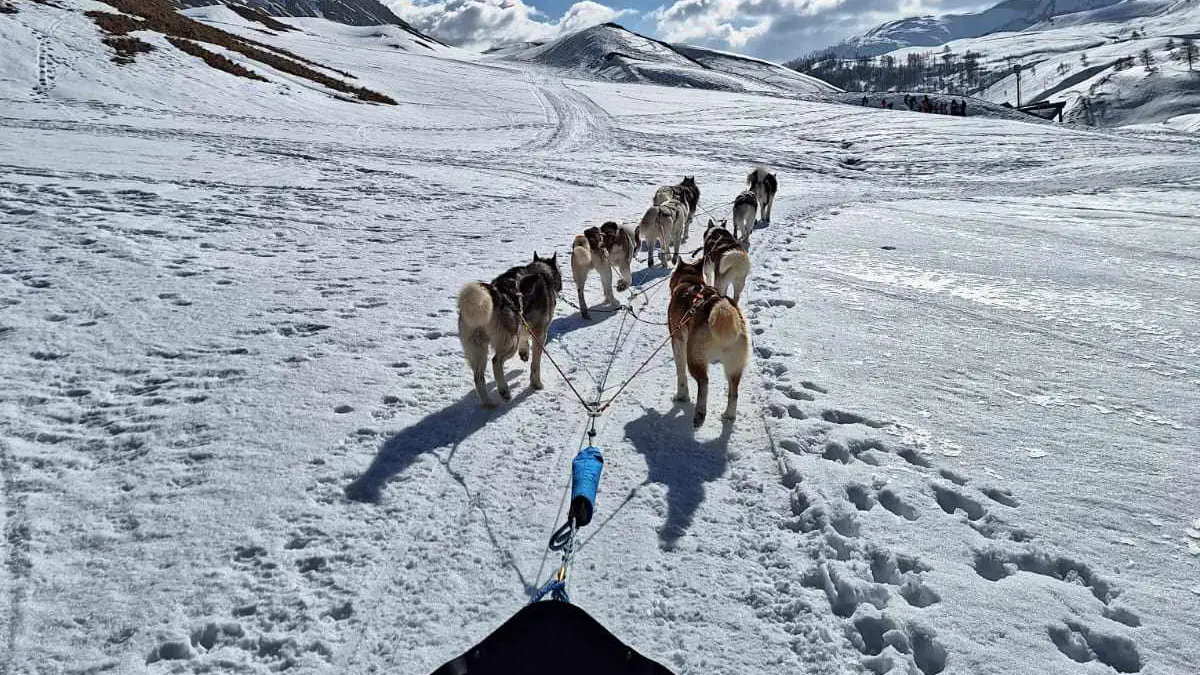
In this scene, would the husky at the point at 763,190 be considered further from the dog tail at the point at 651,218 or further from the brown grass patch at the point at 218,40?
Result: the brown grass patch at the point at 218,40

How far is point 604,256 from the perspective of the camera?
7820 mm

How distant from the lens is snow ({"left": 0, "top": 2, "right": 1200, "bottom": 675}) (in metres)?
2.94

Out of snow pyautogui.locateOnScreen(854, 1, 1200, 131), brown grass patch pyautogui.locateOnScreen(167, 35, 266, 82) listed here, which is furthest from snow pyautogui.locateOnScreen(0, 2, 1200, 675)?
snow pyautogui.locateOnScreen(854, 1, 1200, 131)

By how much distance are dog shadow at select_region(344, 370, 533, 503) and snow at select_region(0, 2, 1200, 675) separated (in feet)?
0.09

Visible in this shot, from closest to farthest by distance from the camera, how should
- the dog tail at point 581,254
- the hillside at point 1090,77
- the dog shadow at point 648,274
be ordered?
the dog tail at point 581,254
the dog shadow at point 648,274
the hillside at point 1090,77

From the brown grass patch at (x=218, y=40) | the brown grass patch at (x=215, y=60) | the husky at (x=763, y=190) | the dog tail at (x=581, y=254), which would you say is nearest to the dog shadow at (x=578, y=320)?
the dog tail at (x=581, y=254)

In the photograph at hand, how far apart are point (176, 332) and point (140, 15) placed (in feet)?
122

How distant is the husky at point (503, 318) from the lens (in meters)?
4.63

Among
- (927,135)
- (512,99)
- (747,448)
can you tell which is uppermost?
(512,99)

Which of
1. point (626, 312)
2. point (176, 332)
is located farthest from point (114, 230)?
point (626, 312)

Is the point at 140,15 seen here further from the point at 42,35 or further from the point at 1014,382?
the point at 1014,382

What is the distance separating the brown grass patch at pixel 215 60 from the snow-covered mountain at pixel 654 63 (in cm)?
4842

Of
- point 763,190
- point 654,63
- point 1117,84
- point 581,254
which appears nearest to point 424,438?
point 581,254

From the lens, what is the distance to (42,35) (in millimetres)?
24266
